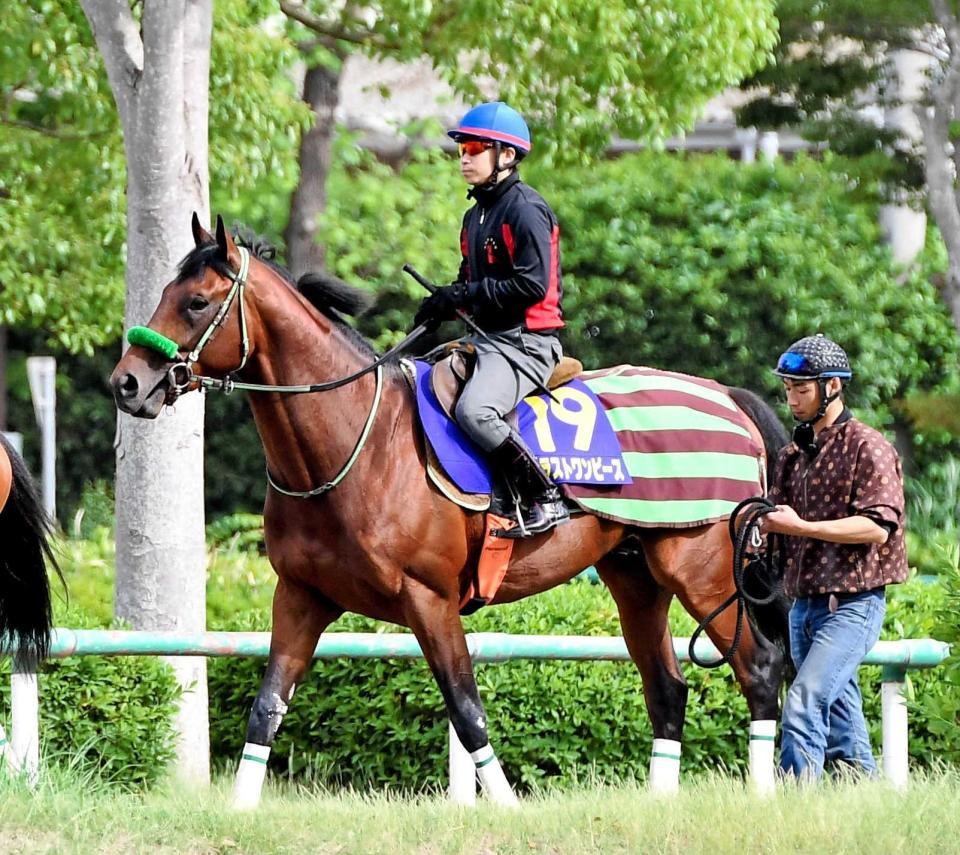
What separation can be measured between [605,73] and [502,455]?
4428 millimetres

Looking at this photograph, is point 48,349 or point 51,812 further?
point 48,349

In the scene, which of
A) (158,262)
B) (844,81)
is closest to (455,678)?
(158,262)

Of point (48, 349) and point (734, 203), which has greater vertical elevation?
point (734, 203)

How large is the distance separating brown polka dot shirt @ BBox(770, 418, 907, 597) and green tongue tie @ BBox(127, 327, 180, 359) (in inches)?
91.3

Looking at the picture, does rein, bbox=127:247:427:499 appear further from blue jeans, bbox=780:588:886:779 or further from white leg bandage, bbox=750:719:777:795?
white leg bandage, bbox=750:719:777:795

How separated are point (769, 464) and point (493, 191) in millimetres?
1771

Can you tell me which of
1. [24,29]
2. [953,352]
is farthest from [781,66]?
[24,29]

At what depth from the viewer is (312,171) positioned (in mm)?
14031

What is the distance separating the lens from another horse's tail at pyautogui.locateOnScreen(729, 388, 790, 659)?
7.20 m

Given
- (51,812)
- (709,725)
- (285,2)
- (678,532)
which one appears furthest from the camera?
(285,2)

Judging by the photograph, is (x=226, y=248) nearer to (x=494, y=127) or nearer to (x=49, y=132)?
(x=494, y=127)

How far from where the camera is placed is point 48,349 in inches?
685

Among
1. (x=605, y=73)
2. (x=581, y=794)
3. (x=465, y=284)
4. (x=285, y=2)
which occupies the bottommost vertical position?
(x=581, y=794)

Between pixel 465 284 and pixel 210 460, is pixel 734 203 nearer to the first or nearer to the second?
pixel 210 460
